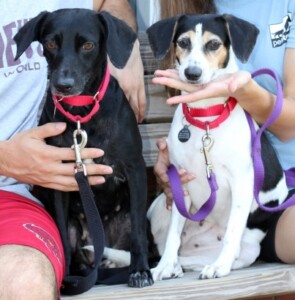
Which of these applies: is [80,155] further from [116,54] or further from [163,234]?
[163,234]

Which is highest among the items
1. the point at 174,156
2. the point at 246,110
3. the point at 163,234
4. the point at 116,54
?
the point at 116,54

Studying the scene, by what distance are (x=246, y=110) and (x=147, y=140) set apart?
0.75 meters

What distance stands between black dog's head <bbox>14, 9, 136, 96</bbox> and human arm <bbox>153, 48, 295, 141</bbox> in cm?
18

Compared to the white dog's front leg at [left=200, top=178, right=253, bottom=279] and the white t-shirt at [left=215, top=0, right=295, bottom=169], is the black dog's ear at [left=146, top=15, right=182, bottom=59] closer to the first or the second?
the white t-shirt at [left=215, top=0, right=295, bottom=169]

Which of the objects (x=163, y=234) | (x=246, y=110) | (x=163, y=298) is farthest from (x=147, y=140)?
(x=163, y=298)

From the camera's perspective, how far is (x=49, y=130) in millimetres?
2301

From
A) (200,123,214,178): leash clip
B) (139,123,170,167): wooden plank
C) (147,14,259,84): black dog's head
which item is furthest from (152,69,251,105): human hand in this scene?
(139,123,170,167): wooden plank

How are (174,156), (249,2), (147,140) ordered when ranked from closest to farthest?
(174,156), (249,2), (147,140)

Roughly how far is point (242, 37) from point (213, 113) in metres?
0.28

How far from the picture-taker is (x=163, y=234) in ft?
8.85

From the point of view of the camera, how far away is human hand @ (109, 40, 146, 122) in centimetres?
267

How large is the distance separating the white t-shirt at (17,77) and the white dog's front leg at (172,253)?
20.1 inches

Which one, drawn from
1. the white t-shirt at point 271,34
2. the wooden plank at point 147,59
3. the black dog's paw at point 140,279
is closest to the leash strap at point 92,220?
the black dog's paw at point 140,279

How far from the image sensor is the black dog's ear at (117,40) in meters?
2.25
